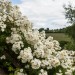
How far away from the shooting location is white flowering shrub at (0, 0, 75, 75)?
19.3 feet

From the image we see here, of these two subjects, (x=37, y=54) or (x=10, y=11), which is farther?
(x=10, y=11)

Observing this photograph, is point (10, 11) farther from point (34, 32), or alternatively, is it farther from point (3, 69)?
point (3, 69)

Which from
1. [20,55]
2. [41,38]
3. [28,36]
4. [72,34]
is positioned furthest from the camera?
[72,34]

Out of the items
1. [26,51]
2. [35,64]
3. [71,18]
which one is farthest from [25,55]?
[71,18]

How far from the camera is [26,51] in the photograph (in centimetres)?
575

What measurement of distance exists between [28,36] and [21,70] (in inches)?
29.9

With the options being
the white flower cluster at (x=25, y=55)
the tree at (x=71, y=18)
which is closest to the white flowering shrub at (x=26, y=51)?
the white flower cluster at (x=25, y=55)

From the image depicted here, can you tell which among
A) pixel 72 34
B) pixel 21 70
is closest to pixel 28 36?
pixel 21 70

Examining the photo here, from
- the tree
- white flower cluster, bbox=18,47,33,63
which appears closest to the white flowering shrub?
white flower cluster, bbox=18,47,33,63

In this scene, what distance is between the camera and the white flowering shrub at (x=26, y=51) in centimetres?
588

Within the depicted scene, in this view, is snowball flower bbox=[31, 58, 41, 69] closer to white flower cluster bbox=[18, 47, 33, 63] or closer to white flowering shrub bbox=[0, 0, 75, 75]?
white flowering shrub bbox=[0, 0, 75, 75]

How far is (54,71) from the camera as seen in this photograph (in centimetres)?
604

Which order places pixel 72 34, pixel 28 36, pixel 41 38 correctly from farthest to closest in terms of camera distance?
pixel 72 34 → pixel 41 38 → pixel 28 36

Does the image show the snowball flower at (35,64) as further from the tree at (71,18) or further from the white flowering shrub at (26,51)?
the tree at (71,18)
